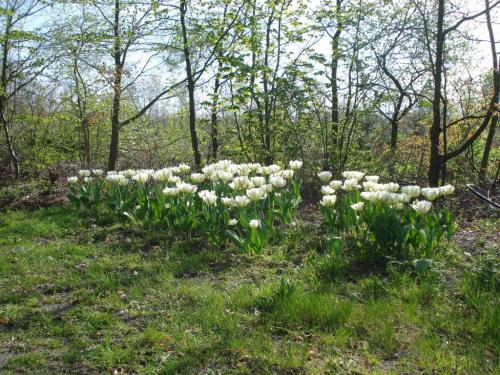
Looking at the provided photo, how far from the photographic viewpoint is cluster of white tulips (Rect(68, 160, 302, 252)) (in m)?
4.71

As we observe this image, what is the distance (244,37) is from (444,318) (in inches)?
274

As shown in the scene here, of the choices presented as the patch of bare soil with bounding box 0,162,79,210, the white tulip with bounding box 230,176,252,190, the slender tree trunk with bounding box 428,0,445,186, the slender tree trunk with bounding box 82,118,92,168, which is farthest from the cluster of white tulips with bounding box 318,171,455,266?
the slender tree trunk with bounding box 82,118,92,168

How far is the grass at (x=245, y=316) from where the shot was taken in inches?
109

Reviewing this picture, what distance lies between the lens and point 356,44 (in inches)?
Answer: 319

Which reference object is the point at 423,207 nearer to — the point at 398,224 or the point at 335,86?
the point at 398,224

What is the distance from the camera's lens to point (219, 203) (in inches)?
202

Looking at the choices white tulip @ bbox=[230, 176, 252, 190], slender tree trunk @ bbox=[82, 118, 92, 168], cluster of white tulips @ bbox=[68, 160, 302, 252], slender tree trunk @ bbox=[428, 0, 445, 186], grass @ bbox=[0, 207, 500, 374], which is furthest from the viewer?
slender tree trunk @ bbox=[82, 118, 92, 168]

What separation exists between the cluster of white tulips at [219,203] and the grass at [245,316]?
14.0 inches

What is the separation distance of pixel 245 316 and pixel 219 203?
1.99m

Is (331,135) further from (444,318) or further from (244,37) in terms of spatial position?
(444,318)

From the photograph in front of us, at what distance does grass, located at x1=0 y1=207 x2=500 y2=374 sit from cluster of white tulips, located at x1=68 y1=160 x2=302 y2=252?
0.35 m

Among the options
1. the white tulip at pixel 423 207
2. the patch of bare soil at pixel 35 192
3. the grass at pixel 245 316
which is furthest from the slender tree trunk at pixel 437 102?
the patch of bare soil at pixel 35 192

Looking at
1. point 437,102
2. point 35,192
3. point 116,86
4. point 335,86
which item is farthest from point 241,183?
point 116,86

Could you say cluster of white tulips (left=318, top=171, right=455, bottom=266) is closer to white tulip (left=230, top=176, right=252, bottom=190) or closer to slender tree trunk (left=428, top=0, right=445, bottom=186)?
white tulip (left=230, top=176, right=252, bottom=190)
